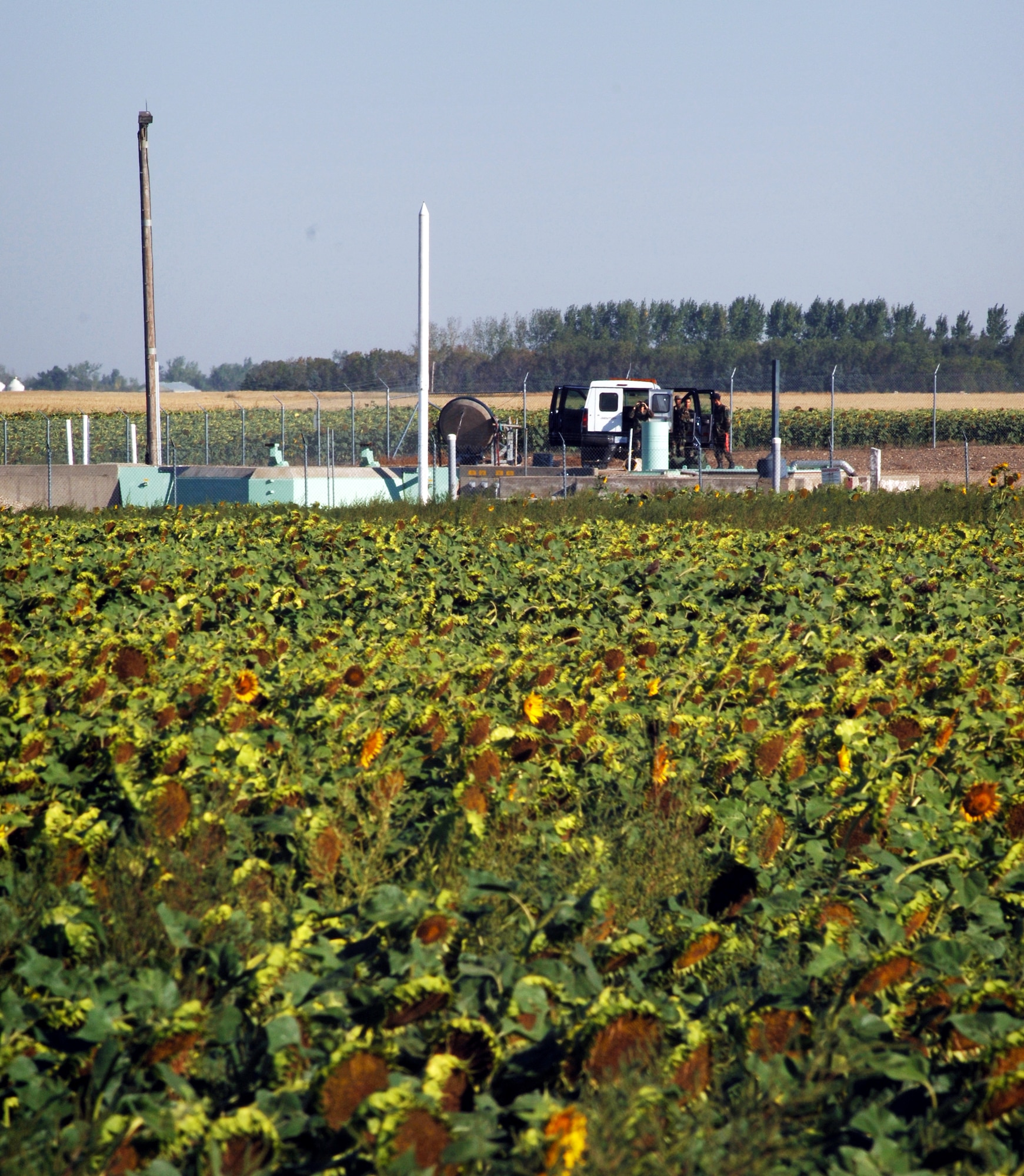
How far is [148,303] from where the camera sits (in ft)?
79.9

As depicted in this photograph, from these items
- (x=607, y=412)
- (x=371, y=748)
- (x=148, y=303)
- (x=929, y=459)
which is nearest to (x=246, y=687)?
(x=371, y=748)

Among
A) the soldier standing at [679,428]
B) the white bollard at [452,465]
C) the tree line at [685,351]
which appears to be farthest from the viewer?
the tree line at [685,351]

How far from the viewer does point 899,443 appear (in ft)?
164

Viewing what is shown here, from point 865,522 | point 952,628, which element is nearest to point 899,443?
point 865,522

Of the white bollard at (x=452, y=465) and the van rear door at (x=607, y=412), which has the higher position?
the van rear door at (x=607, y=412)

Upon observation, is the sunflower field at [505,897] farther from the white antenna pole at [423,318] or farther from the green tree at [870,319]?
the green tree at [870,319]

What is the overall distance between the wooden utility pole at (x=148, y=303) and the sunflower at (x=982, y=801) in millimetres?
22436

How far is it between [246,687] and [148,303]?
22.7 m

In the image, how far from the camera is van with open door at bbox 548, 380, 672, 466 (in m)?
29.4

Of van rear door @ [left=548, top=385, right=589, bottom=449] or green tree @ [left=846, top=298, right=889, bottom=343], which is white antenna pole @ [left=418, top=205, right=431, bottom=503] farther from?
green tree @ [left=846, top=298, right=889, bottom=343]

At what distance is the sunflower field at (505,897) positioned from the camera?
1771 mm

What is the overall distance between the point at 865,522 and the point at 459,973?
1062cm

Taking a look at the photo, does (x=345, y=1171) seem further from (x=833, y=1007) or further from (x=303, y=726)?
(x=303, y=726)

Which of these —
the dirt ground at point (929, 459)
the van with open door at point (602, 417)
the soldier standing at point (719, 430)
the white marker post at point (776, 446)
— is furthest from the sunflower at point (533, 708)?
the dirt ground at point (929, 459)
